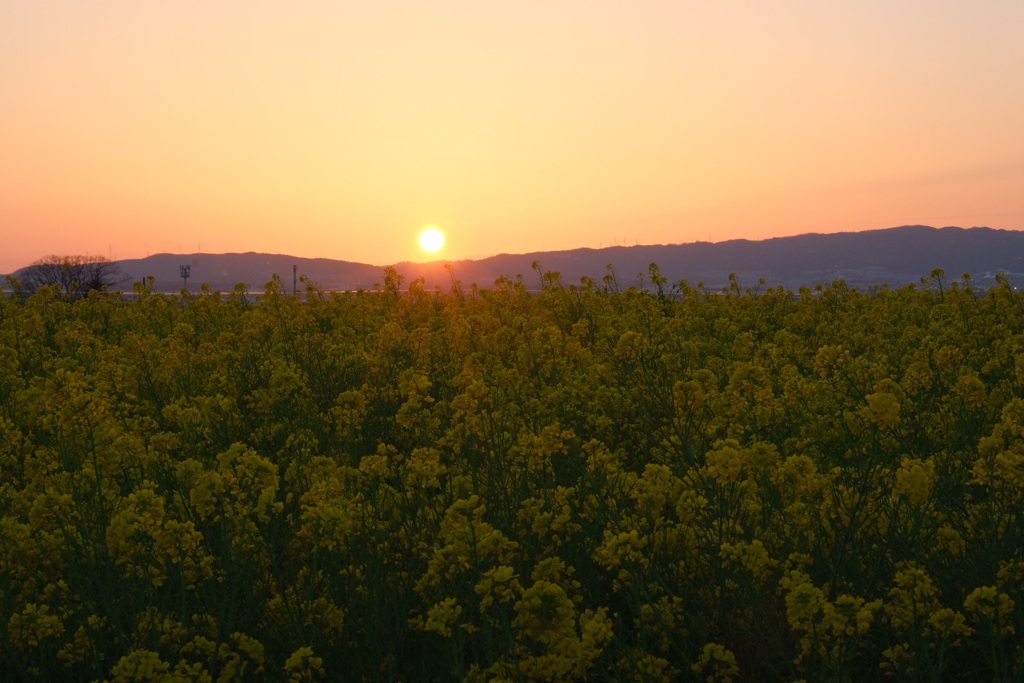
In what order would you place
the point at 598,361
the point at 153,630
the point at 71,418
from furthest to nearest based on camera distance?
the point at 598,361, the point at 71,418, the point at 153,630

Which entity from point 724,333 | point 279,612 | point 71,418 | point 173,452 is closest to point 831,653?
point 279,612

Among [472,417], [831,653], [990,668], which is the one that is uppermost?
[472,417]

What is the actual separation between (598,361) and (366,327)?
416 centimetres

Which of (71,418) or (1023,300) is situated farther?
(1023,300)

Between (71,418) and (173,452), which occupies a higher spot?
(71,418)

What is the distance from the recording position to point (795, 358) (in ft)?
29.2

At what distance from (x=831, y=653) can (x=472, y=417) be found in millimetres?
2764

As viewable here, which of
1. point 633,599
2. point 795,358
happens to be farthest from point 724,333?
point 633,599

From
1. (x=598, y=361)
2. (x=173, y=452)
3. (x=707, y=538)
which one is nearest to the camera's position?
(x=707, y=538)

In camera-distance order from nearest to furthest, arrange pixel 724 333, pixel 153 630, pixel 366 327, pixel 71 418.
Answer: pixel 153 630 → pixel 71 418 → pixel 724 333 → pixel 366 327

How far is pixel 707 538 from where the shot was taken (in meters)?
3.51

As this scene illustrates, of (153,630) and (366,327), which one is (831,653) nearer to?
(153,630)

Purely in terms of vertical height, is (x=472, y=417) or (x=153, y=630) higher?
(x=472, y=417)

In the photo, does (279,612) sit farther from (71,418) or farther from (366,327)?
(366,327)
